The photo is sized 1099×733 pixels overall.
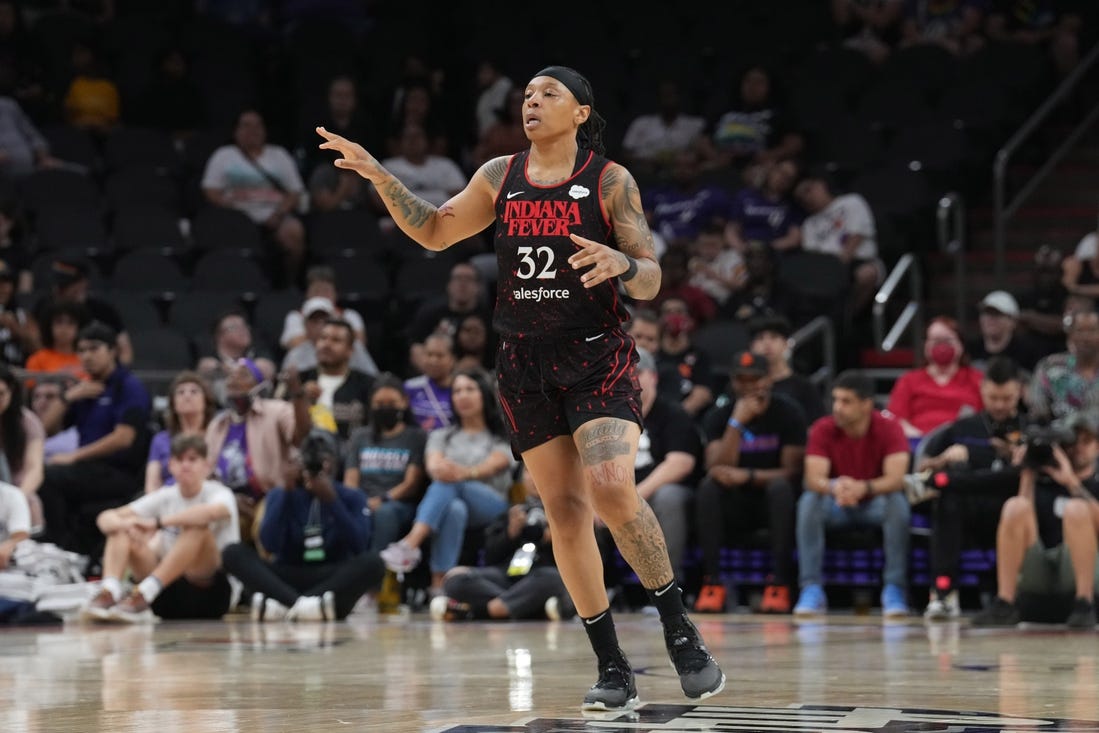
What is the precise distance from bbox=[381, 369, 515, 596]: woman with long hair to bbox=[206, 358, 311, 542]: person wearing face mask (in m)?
0.85

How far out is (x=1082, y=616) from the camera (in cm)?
872

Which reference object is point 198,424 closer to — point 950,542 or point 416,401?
point 416,401

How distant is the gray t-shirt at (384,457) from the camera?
10984mm

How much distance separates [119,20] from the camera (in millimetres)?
15930

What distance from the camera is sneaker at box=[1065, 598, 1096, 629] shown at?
871 cm

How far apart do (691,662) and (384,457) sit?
5.95 m

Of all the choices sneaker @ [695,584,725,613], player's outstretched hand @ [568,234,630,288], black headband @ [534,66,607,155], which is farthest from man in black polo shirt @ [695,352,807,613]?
player's outstretched hand @ [568,234,630,288]

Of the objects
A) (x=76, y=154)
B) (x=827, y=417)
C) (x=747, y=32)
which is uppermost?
(x=747, y=32)

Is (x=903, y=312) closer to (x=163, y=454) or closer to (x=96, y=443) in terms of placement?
(x=163, y=454)

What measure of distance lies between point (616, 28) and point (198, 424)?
24.6 feet

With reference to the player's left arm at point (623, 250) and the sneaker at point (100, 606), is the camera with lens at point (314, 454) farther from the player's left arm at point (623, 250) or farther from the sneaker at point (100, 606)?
the player's left arm at point (623, 250)

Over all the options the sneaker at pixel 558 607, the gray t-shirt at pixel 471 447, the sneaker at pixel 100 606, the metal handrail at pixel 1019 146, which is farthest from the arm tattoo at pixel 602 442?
the metal handrail at pixel 1019 146

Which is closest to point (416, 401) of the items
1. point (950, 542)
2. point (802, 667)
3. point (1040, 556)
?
point (950, 542)

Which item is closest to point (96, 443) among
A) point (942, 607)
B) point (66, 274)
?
point (66, 274)
